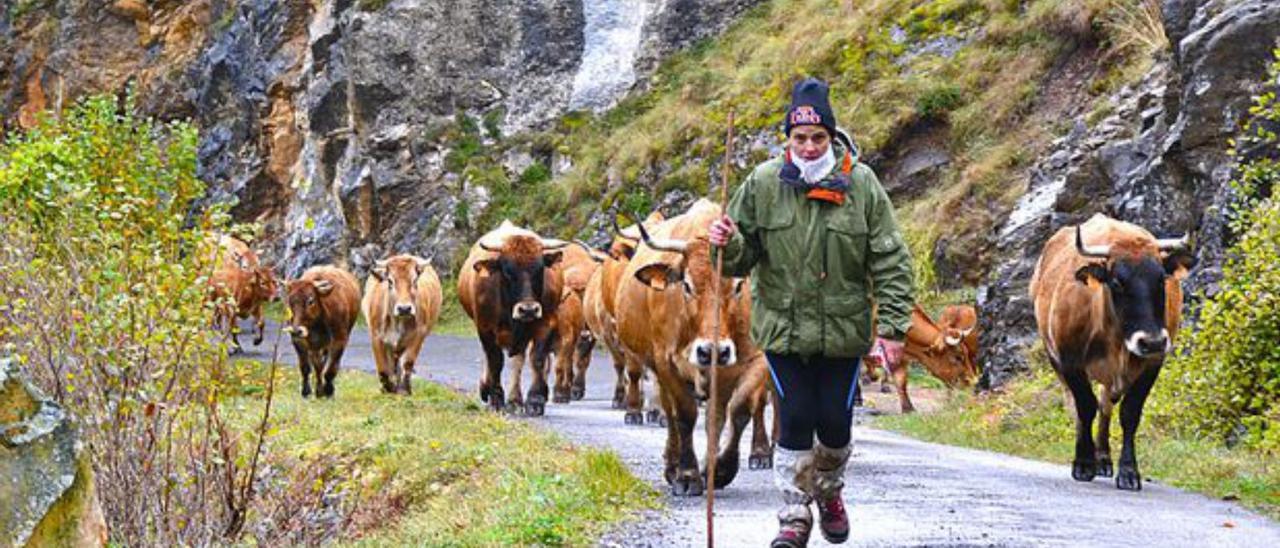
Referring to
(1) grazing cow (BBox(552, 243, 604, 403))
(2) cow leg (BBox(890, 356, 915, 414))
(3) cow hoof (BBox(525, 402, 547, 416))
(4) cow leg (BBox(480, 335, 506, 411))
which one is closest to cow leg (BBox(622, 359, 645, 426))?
(3) cow hoof (BBox(525, 402, 547, 416))

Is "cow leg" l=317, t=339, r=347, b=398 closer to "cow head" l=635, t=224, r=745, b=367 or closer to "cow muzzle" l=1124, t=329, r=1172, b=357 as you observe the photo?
→ "cow head" l=635, t=224, r=745, b=367

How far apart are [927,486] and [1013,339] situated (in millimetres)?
10072

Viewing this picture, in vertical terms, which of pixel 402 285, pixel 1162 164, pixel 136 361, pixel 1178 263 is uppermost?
pixel 1162 164

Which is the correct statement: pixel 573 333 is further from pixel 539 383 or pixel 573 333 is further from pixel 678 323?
pixel 678 323

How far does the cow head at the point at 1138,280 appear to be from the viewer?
11.4 metres

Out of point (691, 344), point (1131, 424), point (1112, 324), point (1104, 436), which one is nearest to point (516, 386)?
Result: point (1104, 436)

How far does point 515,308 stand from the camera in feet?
54.9

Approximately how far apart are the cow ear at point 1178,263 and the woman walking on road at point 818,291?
213 inches

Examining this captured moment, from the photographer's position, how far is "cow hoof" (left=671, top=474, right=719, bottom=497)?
9.84 m

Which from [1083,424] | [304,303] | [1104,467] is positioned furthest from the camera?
[304,303]

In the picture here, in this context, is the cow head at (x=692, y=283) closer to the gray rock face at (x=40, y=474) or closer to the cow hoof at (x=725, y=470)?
the cow hoof at (x=725, y=470)

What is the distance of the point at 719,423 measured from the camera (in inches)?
404

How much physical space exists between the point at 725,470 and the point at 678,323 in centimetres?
94

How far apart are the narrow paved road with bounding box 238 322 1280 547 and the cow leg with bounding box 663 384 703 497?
0.21 meters
